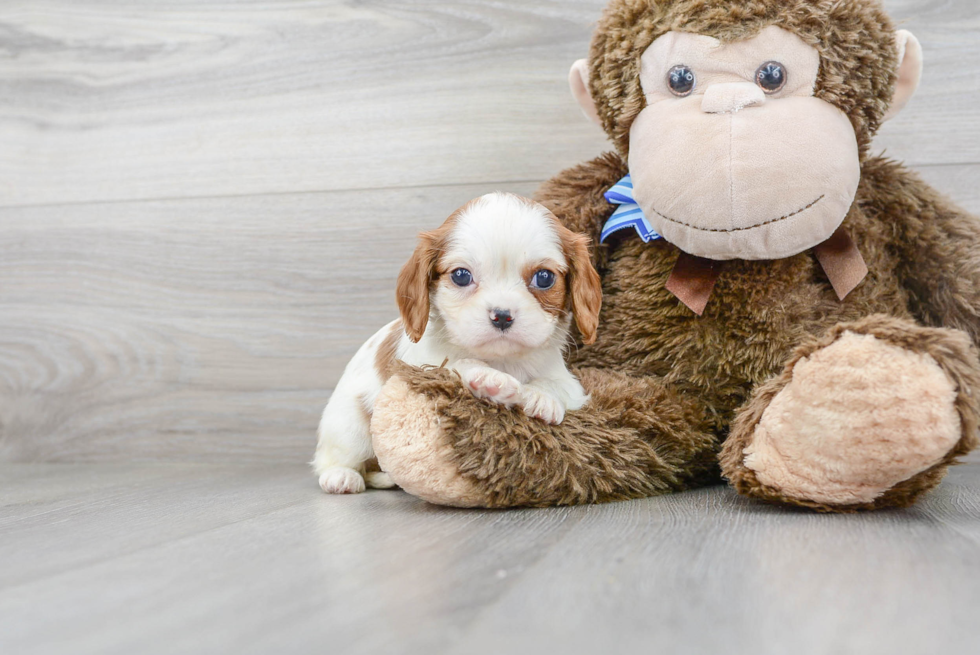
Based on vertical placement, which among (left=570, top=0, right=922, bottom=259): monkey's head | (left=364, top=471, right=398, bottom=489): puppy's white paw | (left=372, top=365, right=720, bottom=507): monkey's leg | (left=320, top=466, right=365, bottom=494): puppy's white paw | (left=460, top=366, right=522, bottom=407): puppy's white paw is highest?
(left=570, top=0, right=922, bottom=259): monkey's head

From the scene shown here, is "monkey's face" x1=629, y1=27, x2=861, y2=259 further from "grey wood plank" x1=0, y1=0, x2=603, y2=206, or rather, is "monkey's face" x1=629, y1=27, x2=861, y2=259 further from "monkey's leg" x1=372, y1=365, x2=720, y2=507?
"grey wood plank" x1=0, y1=0, x2=603, y2=206

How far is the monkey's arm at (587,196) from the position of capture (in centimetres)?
122

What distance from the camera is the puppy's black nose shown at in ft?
3.21

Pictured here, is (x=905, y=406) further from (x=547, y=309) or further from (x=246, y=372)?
(x=246, y=372)

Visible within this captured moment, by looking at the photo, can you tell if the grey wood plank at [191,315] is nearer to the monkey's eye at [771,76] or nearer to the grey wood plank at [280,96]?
the grey wood plank at [280,96]

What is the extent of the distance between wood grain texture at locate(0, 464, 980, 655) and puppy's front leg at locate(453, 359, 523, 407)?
0.46 feet

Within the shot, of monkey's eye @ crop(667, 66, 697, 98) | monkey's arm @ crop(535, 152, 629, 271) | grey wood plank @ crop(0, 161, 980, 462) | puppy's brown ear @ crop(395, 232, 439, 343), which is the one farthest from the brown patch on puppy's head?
grey wood plank @ crop(0, 161, 980, 462)

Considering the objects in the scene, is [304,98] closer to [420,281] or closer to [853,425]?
[420,281]

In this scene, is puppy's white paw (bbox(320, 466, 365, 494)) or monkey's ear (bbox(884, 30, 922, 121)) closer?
monkey's ear (bbox(884, 30, 922, 121))

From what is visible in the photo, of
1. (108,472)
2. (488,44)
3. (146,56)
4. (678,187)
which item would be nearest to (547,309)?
(678,187)

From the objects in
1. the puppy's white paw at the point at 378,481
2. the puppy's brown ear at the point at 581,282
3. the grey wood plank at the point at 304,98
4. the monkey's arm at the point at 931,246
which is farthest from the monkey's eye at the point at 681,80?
the puppy's white paw at the point at 378,481

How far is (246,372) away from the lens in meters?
1.64

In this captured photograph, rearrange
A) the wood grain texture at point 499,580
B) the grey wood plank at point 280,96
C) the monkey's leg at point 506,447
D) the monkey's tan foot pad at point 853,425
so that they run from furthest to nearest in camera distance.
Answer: the grey wood plank at point 280,96
the monkey's leg at point 506,447
the monkey's tan foot pad at point 853,425
the wood grain texture at point 499,580

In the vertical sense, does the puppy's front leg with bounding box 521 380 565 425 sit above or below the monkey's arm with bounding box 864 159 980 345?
below
